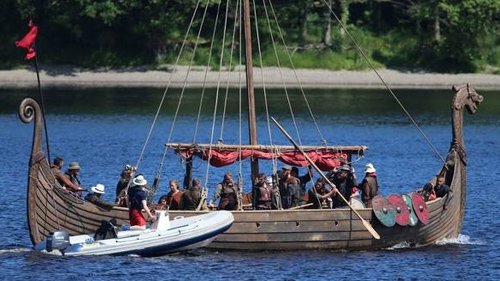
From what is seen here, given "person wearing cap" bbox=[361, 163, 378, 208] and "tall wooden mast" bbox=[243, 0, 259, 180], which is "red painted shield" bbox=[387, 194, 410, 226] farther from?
"tall wooden mast" bbox=[243, 0, 259, 180]

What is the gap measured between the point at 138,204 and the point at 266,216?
3318 millimetres

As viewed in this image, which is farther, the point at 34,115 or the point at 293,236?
the point at 293,236

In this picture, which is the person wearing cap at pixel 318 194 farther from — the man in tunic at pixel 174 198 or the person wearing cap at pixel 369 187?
the man in tunic at pixel 174 198

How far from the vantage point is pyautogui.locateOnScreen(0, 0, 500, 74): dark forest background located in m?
97.4

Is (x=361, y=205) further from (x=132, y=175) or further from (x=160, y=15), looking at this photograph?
(x=160, y=15)

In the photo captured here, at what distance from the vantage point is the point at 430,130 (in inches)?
2955

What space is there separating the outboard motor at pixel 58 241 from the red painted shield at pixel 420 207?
358 inches

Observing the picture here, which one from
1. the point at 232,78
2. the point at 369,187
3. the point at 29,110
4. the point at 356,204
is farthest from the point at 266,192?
the point at 232,78

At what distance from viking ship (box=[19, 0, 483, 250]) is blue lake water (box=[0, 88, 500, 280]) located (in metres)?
0.34

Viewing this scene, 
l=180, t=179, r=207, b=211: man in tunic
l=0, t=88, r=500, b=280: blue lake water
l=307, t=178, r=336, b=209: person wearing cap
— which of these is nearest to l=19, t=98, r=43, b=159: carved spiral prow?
l=0, t=88, r=500, b=280: blue lake water

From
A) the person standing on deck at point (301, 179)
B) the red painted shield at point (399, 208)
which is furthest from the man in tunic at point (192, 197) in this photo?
the red painted shield at point (399, 208)

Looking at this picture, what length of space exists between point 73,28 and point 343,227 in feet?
205

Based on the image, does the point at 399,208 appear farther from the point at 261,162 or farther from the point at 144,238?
the point at 261,162

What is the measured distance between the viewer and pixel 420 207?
39938 mm
